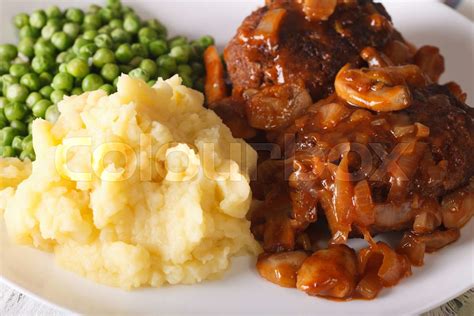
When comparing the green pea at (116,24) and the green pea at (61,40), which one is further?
the green pea at (116,24)

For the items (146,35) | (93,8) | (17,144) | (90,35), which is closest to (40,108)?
Answer: (17,144)

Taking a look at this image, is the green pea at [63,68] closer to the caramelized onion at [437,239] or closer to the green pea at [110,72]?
the green pea at [110,72]

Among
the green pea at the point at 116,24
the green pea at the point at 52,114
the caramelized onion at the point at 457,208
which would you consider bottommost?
the green pea at the point at 52,114

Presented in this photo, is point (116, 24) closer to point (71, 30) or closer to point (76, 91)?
point (71, 30)

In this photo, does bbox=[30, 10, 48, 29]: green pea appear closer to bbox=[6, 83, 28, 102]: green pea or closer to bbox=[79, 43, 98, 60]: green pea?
bbox=[79, 43, 98, 60]: green pea

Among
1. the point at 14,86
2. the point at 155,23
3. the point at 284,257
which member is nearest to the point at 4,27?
the point at 14,86

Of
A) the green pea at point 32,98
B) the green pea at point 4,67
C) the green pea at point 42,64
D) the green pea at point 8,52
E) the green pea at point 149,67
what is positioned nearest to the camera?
the green pea at point 32,98

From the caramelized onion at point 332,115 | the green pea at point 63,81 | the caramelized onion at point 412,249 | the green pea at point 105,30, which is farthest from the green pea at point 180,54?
the caramelized onion at point 412,249

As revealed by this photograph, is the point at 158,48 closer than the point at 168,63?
No

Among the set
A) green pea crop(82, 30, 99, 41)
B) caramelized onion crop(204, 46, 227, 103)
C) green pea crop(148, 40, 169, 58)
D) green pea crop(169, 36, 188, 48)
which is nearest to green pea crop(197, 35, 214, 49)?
green pea crop(169, 36, 188, 48)
